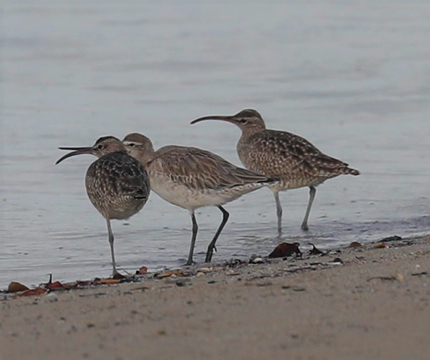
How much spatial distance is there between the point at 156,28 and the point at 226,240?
13174mm

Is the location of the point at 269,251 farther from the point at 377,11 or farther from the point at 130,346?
the point at 377,11

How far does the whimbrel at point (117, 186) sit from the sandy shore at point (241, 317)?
7.39ft

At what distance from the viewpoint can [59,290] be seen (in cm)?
715

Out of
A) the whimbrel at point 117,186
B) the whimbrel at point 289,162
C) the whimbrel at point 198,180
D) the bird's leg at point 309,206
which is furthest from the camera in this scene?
the whimbrel at point 289,162

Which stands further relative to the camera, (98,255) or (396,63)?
(396,63)

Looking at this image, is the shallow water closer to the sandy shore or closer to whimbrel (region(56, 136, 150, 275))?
whimbrel (region(56, 136, 150, 275))

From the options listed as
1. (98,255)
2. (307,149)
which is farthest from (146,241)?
(307,149)

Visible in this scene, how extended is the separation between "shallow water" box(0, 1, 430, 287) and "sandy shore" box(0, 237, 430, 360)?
7.70 feet

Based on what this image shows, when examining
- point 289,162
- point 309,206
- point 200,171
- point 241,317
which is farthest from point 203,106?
point 241,317

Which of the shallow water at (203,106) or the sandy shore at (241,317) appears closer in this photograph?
the sandy shore at (241,317)

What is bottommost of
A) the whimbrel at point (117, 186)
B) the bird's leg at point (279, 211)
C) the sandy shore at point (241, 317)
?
the sandy shore at point (241, 317)

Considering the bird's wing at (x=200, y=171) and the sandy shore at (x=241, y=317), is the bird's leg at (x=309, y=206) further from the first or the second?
the sandy shore at (x=241, y=317)

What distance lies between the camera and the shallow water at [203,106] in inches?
398

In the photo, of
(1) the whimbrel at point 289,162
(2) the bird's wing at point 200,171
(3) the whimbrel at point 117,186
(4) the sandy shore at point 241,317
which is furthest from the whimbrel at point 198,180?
(4) the sandy shore at point 241,317
